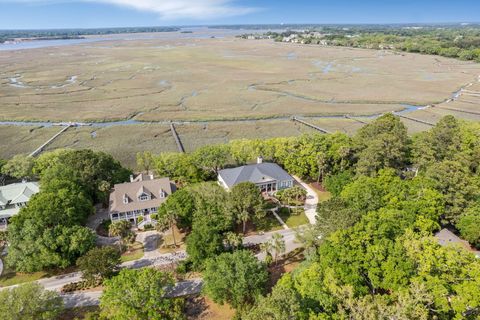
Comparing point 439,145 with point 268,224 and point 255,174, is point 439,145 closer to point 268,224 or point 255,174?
point 255,174

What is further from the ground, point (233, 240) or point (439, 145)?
point (439, 145)

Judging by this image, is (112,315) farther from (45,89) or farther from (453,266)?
(45,89)

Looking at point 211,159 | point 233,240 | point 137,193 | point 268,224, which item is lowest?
point 268,224

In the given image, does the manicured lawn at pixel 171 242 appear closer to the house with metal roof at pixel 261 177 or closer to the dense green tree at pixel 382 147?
the house with metal roof at pixel 261 177

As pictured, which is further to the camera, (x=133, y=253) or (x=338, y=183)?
(x=338, y=183)

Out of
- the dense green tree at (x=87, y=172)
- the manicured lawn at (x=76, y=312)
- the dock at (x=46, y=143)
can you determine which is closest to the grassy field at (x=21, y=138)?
the dock at (x=46, y=143)

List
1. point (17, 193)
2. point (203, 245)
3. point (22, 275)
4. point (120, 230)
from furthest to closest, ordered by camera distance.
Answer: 1. point (17, 193)
2. point (120, 230)
3. point (22, 275)
4. point (203, 245)

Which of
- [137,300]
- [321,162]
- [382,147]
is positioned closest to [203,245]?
[137,300]

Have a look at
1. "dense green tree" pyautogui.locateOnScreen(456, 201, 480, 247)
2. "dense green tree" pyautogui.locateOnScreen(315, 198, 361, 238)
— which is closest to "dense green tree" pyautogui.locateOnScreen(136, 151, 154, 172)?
"dense green tree" pyautogui.locateOnScreen(315, 198, 361, 238)
